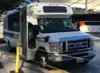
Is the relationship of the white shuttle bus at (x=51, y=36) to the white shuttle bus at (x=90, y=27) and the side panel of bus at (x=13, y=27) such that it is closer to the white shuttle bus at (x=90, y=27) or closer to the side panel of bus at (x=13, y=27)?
the side panel of bus at (x=13, y=27)

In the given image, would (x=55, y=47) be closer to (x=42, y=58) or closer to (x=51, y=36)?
(x=51, y=36)

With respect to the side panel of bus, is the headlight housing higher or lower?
lower

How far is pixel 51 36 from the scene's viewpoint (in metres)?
10.4

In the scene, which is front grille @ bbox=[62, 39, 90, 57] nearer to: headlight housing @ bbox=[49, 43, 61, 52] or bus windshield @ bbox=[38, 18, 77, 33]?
headlight housing @ bbox=[49, 43, 61, 52]

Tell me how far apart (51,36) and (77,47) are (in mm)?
1095

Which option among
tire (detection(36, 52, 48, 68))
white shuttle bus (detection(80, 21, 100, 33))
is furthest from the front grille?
white shuttle bus (detection(80, 21, 100, 33))

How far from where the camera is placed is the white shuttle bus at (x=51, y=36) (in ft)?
33.2

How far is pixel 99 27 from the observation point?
2833 centimetres

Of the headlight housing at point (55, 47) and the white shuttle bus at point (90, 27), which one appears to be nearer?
the headlight housing at point (55, 47)

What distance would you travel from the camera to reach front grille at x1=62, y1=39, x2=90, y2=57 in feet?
33.3

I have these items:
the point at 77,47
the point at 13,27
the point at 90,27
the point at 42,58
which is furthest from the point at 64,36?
the point at 90,27

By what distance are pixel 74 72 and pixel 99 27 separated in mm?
18501

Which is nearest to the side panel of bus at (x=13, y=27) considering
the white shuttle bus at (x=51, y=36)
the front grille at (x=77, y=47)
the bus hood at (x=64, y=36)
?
the white shuttle bus at (x=51, y=36)

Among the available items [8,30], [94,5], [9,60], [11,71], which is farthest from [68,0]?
[11,71]
